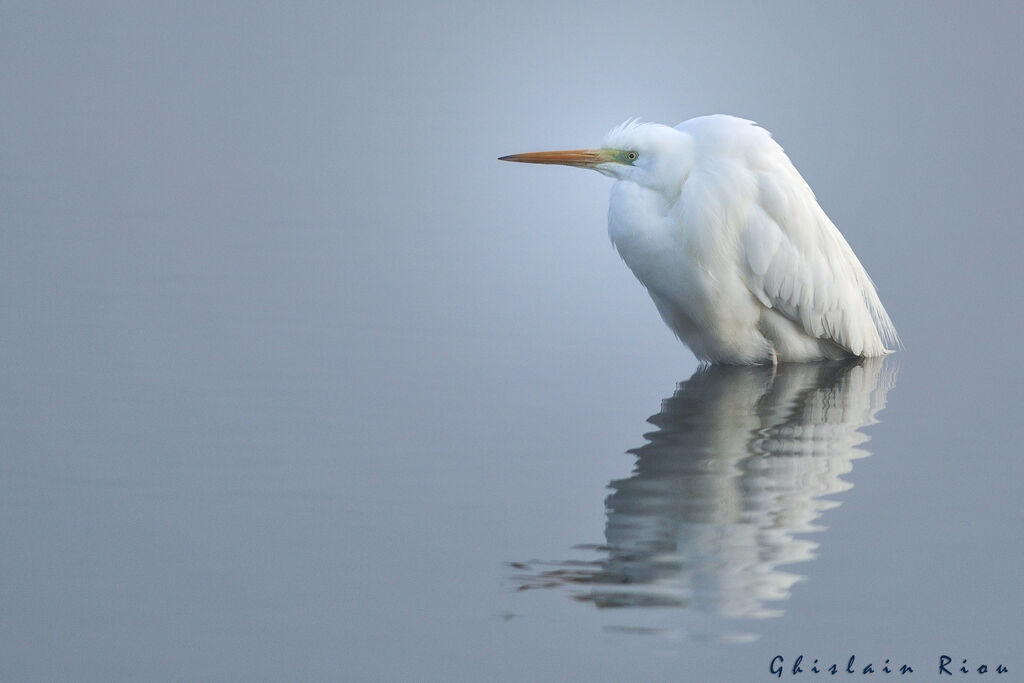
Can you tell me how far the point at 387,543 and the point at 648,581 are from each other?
2.63 feet

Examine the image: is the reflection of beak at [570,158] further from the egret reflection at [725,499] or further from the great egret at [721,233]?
the egret reflection at [725,499]

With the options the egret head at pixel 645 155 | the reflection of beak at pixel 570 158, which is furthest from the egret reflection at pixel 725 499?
the reflection of beak at pixel 570 158

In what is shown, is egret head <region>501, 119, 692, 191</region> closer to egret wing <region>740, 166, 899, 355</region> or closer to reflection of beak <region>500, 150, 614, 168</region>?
reflection of beak <region>500, 150, 614, 168</region>

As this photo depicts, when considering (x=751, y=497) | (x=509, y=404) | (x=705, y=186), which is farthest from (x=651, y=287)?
(x=751, y=497)

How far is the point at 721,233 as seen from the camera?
6.93 meters

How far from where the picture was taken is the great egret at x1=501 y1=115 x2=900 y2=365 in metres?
6.93

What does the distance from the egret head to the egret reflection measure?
3.71 feet

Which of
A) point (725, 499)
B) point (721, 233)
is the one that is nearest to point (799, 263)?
point (721, 233)

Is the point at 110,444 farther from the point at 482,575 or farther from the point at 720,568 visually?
the point at 720,568

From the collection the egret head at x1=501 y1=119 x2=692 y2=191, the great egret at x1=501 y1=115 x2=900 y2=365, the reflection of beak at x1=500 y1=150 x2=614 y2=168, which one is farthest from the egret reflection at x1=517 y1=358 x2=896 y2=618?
the reflection of beak at x1=500 y1=150 x2=614 y2=168

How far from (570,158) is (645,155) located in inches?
21.5

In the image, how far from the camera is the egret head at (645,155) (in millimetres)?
6961

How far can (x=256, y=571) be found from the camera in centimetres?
353

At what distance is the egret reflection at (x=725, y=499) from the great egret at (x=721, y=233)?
1.87 feet
